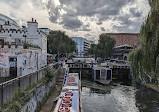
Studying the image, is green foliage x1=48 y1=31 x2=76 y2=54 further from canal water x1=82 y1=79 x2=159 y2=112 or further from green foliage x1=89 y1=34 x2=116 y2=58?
canal water x1=82 y1=79 x2=159 y2=112

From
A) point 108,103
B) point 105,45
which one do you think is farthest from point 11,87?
point 105,45

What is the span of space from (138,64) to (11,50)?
14.1m

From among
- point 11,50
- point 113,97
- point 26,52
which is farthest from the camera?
point 113,97

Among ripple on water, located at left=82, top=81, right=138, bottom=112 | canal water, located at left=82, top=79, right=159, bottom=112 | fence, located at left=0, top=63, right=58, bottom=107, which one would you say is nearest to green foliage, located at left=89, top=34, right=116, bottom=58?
canal water, located at left=82, top=79, right=159, bottom=112

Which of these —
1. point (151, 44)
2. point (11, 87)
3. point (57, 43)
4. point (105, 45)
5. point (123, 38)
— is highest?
point (123, 38)

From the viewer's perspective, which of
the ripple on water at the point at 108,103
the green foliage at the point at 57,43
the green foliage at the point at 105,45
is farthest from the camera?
the green foliage at the point at 105,45

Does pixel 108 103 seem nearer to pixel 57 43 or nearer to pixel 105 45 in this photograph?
pixel 57 43

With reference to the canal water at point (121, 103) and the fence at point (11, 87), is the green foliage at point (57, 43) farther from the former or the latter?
the fence at point (11, 87)

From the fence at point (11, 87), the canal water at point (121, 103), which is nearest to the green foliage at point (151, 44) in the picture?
the canal water at point (121, 103)

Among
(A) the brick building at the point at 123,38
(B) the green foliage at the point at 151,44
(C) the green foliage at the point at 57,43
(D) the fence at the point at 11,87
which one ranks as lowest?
(D) the fence at the point at 11,87

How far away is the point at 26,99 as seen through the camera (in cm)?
882

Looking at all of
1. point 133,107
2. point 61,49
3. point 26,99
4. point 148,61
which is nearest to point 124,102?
point 133,107

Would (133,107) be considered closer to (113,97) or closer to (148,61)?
(113,97)

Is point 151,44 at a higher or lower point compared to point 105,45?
lower
